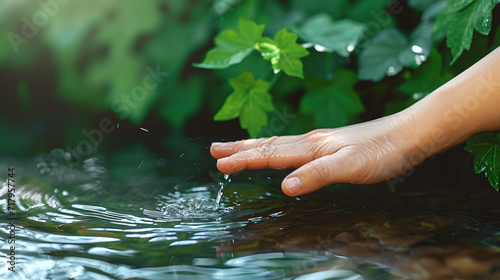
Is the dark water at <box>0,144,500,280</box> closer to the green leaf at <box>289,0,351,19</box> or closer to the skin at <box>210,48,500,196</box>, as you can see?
the skin at <box>210,48,500,196</box>

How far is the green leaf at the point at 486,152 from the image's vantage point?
1122mm

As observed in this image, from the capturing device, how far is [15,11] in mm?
2180

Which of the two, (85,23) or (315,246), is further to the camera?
(85,23)

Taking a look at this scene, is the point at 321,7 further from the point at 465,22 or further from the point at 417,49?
the point at 465,22

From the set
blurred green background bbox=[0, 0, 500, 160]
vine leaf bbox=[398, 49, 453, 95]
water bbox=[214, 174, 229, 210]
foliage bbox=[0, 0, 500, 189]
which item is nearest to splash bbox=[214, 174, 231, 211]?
water bbox=[214, 174, 229, 210]

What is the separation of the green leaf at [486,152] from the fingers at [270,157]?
41 cm

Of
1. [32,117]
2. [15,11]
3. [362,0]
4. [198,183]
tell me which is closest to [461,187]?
[198,183]

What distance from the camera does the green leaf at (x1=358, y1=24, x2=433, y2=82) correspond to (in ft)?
4.98

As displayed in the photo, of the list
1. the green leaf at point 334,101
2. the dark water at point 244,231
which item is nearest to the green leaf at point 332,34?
the green leaf at point 334,101

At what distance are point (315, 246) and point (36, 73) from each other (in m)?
1.82

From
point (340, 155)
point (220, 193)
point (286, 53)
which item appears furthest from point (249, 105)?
point (340, 155)

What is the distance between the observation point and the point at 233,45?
5.23 feet

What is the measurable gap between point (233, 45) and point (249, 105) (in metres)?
0.22

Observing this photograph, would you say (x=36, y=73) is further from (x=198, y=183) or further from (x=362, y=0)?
(x=362, y=0)
